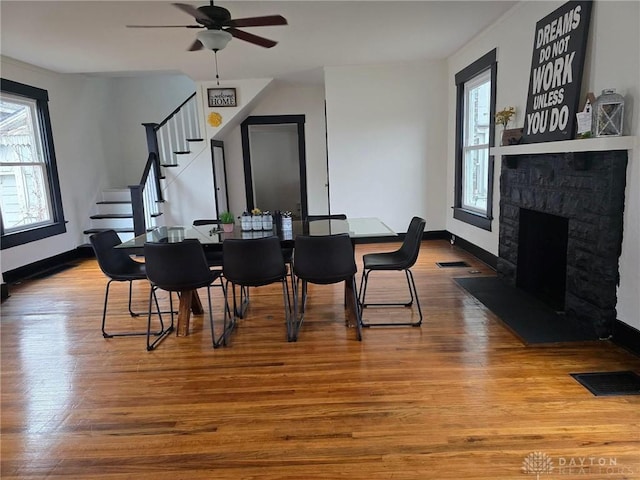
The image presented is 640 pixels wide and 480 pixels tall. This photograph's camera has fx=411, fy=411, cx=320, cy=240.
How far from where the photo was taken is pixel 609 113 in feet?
8.75

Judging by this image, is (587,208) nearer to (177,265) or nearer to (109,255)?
(177,265)

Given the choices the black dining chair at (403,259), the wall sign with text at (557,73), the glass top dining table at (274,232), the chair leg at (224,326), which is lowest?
the chair leg at (224,326)

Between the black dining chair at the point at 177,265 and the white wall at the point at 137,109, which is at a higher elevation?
the white wall at the point at 137,109

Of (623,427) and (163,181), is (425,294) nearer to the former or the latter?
(623,427)

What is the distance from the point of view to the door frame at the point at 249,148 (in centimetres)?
752

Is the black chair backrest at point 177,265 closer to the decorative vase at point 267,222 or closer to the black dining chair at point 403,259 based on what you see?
the decorative vase at point 267,222

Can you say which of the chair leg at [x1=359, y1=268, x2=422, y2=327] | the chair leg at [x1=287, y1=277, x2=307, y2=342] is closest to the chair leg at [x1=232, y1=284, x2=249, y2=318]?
the chair leg at [x1=287, y1=277, x2=307, y2=342]

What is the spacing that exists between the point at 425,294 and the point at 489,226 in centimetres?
144

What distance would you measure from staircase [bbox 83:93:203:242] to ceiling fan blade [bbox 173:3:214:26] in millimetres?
3649

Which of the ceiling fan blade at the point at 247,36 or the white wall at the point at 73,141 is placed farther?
the white wall at the point at 73,141

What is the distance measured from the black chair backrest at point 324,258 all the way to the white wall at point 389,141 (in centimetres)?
364

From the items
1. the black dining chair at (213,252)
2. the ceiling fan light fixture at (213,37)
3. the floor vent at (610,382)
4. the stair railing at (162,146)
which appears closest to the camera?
the floor vent at (610,382)

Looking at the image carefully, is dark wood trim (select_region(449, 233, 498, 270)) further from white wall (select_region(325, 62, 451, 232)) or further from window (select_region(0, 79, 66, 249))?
window (select_region(0, 79, 66, 249))

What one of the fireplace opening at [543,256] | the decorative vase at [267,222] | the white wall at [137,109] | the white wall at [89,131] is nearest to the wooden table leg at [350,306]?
the decorative vase at [267,222]
